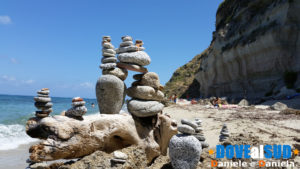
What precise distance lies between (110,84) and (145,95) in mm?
918

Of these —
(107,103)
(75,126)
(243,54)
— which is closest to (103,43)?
(107,103)

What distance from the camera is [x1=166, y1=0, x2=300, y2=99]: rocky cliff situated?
1839cm

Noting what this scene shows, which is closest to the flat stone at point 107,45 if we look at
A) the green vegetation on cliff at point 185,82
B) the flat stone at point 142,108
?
the flat stone at point 142,108

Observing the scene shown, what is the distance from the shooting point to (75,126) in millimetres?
3293

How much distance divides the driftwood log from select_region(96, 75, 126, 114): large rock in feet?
1.88

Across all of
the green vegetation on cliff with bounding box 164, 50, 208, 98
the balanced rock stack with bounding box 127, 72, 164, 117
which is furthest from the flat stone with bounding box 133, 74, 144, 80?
the green vegetation on cliff with bounding box 164, 50, 208, 98

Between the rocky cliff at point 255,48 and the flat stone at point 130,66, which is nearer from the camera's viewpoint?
the flat stone at point 130,66

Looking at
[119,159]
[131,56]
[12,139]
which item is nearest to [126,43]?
[131,56]

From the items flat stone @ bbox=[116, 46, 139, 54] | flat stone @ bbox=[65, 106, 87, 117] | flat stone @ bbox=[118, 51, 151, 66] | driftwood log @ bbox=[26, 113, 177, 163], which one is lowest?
driftwood log @ bbox=[26, 113, 177, 163]

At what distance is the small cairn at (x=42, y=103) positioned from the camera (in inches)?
125

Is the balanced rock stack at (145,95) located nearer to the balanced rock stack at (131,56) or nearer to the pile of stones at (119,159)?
the balanced rock stack at (131,56)

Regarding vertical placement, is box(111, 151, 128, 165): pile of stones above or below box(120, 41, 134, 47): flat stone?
below

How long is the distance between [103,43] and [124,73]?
3.19 ft
